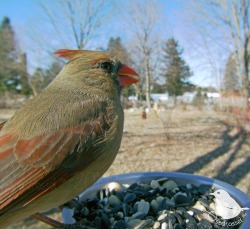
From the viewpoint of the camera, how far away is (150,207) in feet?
5.35

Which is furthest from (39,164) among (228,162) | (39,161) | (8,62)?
(8,62)

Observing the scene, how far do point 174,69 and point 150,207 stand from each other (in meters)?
15.7

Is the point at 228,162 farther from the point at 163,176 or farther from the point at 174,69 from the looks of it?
the point at 174,69

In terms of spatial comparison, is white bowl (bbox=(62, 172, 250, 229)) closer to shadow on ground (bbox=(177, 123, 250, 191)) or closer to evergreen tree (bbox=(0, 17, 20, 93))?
shadow on ground (bbox=(177, 123, 250, 191))

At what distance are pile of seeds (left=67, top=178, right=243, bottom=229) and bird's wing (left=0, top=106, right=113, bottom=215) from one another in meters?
0.43

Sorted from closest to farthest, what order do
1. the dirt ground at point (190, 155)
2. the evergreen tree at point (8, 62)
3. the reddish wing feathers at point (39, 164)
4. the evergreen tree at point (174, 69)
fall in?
the reddish wing feathers at point (39, 164)
the dirt ground at point (190, 155)
the evergreen tree at point (174, 69)
the evergreen tree at point (8, 62)

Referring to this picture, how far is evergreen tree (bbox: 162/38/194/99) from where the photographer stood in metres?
16.5

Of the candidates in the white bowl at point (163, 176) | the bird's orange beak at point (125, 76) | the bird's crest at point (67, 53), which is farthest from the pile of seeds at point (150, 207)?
the bird's crest at point (67, 53)

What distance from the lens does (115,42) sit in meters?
16.4

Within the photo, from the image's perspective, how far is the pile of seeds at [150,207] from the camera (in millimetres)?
1414

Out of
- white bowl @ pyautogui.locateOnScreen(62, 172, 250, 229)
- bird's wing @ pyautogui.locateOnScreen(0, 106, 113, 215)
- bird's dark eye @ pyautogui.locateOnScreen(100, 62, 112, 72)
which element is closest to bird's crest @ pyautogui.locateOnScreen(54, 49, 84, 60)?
bird's dark eye @ pyautogui.locateOnScreen(100, 62, 112, 72)

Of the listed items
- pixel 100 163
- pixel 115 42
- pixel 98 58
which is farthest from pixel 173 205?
pixel 115 42

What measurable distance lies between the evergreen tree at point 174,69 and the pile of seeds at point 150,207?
14894 millimetres

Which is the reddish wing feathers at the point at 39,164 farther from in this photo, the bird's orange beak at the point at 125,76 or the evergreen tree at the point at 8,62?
the evergreen tree at the point at 8,62
